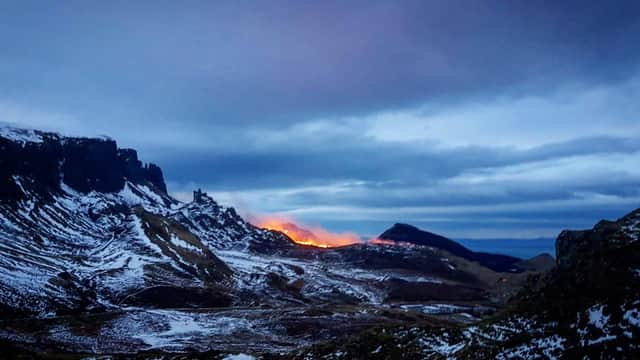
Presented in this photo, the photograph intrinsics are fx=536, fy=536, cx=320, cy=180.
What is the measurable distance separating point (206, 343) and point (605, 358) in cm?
11960

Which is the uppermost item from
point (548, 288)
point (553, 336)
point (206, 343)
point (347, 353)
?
point (548, 288)

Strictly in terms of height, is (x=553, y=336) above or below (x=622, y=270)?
below

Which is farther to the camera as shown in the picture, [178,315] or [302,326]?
[178,315]

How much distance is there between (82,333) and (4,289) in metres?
57.9

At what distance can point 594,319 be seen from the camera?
37.7m

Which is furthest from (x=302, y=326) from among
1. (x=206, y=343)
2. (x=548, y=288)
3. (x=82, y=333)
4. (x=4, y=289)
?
(x=548, y=288)

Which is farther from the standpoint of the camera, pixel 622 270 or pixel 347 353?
pixel 347 353

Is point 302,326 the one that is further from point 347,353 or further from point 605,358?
point 605,358

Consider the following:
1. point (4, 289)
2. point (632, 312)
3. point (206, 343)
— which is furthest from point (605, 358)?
point (4, 289)

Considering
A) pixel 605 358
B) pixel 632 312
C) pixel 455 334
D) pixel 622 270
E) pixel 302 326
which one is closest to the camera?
pixel 605 358

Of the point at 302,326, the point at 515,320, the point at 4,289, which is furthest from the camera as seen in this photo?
the point at 4,289

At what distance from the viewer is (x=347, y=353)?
184ft

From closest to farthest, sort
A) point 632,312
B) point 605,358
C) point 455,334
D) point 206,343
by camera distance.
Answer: point 605,358
point 632,312
point 455,334
point 206,343

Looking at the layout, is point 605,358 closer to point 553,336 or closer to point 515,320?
point 553,336
